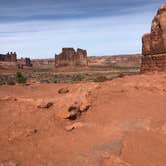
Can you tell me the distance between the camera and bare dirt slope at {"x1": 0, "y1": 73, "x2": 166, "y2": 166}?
27.2 ft

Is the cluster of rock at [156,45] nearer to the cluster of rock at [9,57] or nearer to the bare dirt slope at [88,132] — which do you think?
the bare dirt slope at [88,132]

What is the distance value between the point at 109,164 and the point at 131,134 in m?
1.76

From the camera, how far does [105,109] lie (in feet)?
37.3

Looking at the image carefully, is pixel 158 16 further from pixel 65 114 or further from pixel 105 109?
pixel 65 114

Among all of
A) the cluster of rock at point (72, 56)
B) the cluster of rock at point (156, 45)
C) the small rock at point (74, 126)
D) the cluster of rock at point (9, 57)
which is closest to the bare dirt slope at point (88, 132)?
the small rock at point (74, 126)

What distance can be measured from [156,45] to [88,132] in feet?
26.5

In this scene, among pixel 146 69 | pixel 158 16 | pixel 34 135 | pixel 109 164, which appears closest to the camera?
pixel 109 164

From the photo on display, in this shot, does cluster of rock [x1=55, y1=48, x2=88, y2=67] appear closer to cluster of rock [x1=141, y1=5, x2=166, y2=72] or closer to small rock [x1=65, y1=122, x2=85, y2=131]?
cluster of rock [x1=141, y1=5, x2=166, y2=72]

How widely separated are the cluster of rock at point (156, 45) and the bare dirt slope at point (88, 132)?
12.1ft

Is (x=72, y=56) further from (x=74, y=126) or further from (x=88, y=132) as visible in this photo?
(x=88, y=132)

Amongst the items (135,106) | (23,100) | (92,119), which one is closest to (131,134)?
(92,119)

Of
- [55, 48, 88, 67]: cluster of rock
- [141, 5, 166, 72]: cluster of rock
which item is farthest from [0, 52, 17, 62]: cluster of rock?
[141, 5, 166, 72]: cluster of rock

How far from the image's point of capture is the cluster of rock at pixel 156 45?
1566 cm

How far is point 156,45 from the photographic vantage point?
16203mm
